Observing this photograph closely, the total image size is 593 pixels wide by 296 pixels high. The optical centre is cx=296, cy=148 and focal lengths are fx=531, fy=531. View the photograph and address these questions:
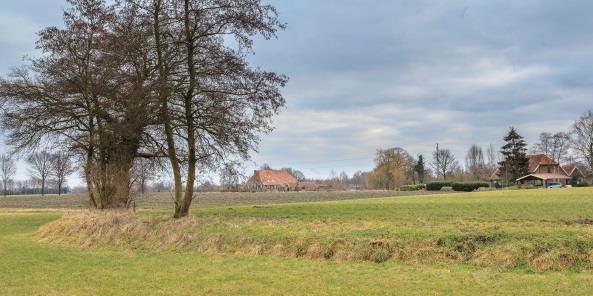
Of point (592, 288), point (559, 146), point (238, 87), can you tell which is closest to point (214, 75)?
point (238, 87)

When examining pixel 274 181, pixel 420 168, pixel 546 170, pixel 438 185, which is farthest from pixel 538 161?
pixel 274 181

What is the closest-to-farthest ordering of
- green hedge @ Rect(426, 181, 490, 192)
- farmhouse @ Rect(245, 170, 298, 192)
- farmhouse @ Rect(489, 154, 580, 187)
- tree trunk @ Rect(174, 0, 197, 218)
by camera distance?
tree trunk @ Rect(174, 0, 197, 218) < green hedge @ Rect(426, 181, 490, 192) < farmhouse @ Rect(489, 154, 580, 187) < farmhouse @ Rect(245, 170, 298, 192)

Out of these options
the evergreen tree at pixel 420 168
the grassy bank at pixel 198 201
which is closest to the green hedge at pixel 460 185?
the grassy bank at pixel 198 201

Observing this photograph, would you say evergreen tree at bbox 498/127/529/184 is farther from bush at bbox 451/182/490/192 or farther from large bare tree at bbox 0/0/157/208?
large bare tree at bbox 0/0/157/208

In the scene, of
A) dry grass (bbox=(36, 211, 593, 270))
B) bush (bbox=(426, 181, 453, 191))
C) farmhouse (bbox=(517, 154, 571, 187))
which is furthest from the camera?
farmhouse (bbox=(517, 154, 571, 187))

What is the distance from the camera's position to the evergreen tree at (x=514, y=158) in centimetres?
10938

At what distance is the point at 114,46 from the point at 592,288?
21.0 meters

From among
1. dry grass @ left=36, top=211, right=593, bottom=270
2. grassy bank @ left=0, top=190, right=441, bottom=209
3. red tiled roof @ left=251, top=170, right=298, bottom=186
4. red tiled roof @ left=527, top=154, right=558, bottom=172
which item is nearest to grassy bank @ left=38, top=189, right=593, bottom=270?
dry grass @ left=36, top=211, right=593, bottom=270

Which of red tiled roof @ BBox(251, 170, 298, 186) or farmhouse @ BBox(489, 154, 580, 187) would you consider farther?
red tiled roof @ BBox(251, 170, 298, 186)

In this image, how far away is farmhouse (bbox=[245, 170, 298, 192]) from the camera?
15012 centimetres

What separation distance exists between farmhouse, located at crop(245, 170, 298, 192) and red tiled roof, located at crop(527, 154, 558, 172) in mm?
63503

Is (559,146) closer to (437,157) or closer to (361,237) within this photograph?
(437,157)

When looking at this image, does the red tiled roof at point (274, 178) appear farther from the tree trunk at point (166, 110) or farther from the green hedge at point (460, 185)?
the tree trunk at point (166, 110)

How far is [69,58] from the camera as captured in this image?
30625mm
